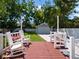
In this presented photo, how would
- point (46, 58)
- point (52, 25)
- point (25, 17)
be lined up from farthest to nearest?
1. point (25, 17)
2. point (52, 25)
3. point (46, 58)

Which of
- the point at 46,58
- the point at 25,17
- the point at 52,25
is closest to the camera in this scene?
the point at 46,58

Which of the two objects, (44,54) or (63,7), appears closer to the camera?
(44,54)

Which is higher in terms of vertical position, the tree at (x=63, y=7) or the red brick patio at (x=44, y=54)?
the tree at (x=63, y=7)

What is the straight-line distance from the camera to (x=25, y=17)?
189 feet

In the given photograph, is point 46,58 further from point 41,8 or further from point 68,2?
point 41,8

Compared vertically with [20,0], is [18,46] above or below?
below

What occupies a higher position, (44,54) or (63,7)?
(63,7)

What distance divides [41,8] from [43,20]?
3005mm

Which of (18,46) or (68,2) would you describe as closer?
(18,46)

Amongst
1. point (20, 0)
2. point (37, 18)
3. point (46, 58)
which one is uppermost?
point (20, 0)

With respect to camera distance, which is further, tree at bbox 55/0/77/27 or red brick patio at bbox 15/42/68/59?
tree at bbox 55/0/77/27

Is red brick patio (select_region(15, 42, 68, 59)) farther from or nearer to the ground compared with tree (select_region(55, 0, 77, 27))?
nearer to the ground

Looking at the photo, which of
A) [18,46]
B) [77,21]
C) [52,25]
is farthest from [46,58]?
[77,21]

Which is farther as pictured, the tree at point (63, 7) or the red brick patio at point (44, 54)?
the tree at point (63, 7)
